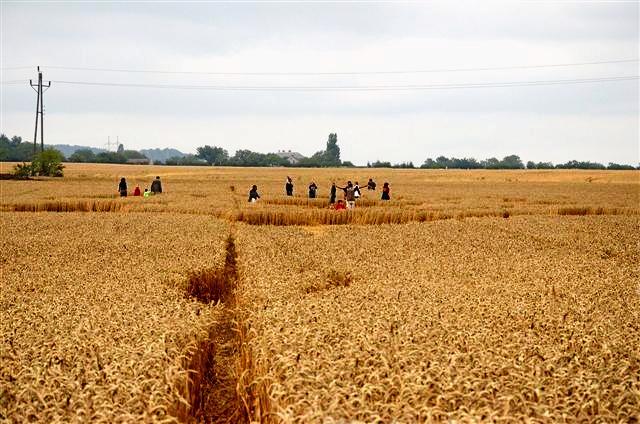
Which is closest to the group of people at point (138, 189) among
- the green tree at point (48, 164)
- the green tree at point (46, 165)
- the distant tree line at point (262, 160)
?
the green tree at point (46, 165)

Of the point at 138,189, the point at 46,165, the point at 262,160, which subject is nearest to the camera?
the point at 138,189

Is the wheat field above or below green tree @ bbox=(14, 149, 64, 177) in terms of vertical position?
below

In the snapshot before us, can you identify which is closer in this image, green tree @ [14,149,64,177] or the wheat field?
the wheat field

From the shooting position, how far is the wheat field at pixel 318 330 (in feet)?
19.2

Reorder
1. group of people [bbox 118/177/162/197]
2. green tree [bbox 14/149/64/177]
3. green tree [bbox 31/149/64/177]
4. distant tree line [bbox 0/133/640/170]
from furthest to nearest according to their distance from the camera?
distant tree line [bbox 0/133/640/170] → green tree [bbox 31/149/64/177] → green tree [bbox 14/149/64/177] → group of people [bbox 118/177/162/197]

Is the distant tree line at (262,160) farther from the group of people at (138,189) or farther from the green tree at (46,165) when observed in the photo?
the group of people at (138,189)

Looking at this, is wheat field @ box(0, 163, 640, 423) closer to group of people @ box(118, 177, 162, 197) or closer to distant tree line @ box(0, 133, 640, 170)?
group of people @ box(118, 177, 162, 197)

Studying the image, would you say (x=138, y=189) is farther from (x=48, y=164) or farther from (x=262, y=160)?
(x=262, y=160)

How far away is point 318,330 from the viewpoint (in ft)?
27.2

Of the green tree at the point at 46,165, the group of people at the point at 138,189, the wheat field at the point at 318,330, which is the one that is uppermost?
the green tree at the point at 46,165

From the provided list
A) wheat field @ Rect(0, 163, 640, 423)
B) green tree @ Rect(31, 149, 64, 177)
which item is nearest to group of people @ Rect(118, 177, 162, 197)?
wheat field @ Rect(0, 163, 640, 423)

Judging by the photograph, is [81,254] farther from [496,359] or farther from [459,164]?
[459,164]

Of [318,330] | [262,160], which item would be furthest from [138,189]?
[262,160]

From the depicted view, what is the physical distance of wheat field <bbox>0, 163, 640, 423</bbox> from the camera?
5840 millimetres
